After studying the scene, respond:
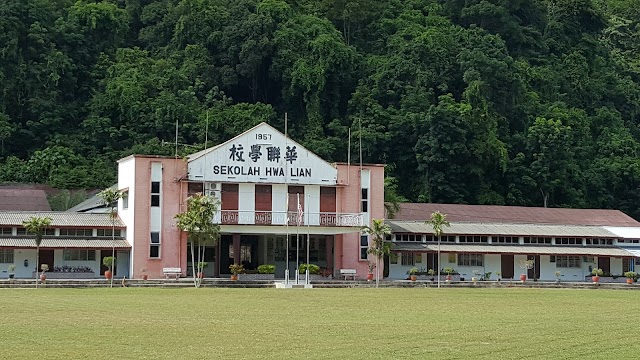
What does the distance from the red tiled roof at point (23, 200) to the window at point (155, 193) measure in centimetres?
1078

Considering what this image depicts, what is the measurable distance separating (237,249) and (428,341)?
108ft

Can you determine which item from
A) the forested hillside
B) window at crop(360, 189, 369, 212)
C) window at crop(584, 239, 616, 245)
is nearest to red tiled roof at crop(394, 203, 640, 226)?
window at crop(584, 239, 616, 245)

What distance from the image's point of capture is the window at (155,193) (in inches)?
2007

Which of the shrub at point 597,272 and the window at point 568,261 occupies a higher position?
the window at point 568,261

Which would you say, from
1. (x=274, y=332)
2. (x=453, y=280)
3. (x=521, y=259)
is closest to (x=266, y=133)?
(x=453, y=280)

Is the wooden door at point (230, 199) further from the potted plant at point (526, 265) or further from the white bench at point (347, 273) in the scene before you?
the potted plant at point (526, 265)

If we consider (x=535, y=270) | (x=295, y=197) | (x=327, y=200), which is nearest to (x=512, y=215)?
(x=535, y=270)

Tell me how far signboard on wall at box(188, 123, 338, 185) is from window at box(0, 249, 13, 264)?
871 cm

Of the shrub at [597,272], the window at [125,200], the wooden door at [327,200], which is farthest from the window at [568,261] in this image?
the window at [125,200]

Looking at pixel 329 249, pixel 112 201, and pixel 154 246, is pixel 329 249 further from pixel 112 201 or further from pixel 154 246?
pixel 112 201

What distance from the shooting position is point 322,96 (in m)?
80.1

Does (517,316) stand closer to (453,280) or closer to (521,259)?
(453,280)

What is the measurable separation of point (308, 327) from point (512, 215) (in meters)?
42.3

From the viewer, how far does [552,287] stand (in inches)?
1970
